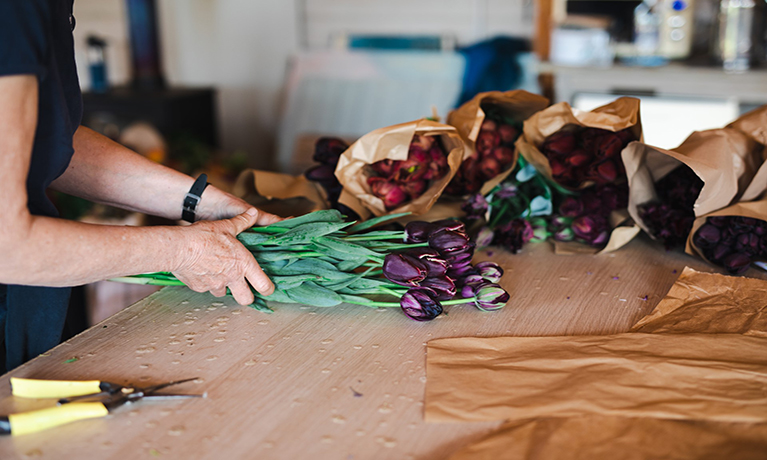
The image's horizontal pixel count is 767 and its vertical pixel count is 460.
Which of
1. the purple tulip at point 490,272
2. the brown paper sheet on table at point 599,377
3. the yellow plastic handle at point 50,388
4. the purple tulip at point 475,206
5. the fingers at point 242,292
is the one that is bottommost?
the brown paper sheet on table at point 599,377

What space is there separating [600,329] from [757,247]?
1.20 ft

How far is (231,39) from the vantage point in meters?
4.21

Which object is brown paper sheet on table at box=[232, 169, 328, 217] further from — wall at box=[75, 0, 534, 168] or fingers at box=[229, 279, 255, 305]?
wall at box=[75, 0, 534, 168]

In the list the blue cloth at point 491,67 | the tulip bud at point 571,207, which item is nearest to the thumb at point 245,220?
the tulip bud at point 571,207

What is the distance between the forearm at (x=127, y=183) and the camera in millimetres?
1032

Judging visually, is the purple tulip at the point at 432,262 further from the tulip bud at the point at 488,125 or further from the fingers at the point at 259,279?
the tulip bud at the point at 488,125

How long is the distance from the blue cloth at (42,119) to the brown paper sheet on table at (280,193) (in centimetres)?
40

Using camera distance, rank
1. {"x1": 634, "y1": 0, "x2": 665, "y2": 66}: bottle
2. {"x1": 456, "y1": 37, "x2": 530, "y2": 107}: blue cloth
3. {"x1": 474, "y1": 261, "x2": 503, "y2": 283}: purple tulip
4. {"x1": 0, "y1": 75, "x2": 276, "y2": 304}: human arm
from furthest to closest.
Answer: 1. {"x1": 456, "y1": 37, "x2": 530, "y2": 107}: blue cloth
2. {"x1": 634, "y1": 0, "x2": 665, "y2": 66}: bottle
3. {"x1": 474, "y1": 261, "x2": 503, "y2": 283}: purple tulip
4. {"x1": 0, "y1": 75, "x2": 276, "y2": 304}: human arm

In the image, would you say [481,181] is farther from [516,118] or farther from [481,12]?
[481,12]

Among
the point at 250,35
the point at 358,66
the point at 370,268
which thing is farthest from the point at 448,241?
the point at 250,35

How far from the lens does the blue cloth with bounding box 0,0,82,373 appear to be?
2.26 ft

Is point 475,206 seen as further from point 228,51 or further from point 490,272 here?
point 228,51

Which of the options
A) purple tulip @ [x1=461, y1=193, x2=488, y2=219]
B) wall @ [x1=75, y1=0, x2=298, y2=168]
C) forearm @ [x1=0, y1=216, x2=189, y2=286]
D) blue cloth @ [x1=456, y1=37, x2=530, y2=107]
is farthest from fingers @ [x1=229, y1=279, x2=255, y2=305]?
wall @ [x1=75, y1=0, x2=298, y2=168]

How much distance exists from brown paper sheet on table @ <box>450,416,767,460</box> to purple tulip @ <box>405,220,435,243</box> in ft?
1.22
